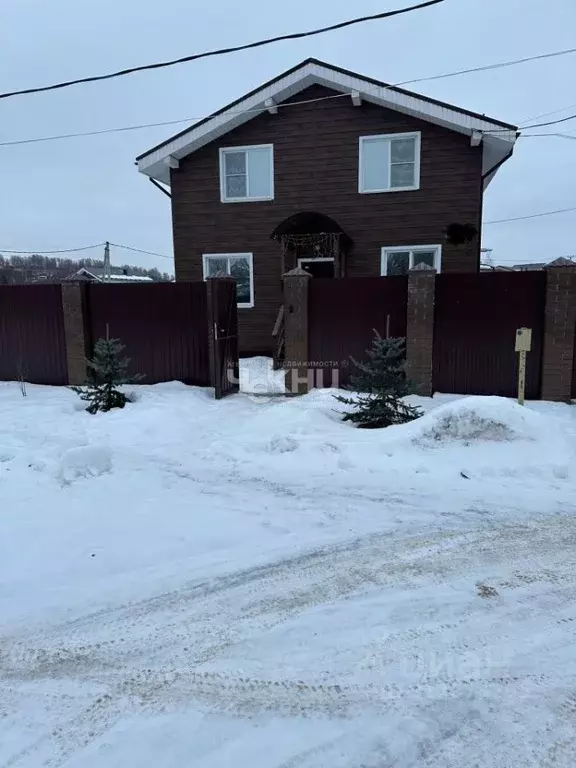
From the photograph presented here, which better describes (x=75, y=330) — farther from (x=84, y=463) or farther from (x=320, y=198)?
(x=320, y=198)

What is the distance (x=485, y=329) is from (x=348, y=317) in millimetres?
2320

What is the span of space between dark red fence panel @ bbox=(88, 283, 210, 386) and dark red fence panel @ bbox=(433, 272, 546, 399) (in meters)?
4.21

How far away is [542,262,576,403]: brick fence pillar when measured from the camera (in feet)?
26.6

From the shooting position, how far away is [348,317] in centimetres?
916

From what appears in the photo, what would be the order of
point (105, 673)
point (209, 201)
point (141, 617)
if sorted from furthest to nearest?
1. point (209, 201)
2. point (141, 617)
3. point (105, 673)

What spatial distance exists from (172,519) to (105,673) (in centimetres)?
171

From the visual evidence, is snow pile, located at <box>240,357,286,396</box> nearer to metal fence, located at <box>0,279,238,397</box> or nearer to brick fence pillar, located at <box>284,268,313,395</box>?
brick fence pillar, located at <box>284,268,313,395</box>

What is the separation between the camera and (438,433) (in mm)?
5777

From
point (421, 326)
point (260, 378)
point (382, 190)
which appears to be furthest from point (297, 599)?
point (382, 190)

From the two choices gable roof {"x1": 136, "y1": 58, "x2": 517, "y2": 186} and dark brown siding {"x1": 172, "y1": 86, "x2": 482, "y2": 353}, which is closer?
gable roof {"x1": 136, "y1": 58, "x2": 517, "y2": 186}

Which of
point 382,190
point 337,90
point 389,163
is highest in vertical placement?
point 337,90

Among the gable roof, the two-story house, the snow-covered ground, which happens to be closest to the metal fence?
the snow-covered ground

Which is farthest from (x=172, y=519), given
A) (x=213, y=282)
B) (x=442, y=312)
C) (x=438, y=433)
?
(x=442, y=312)

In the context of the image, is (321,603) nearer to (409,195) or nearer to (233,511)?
(233,511)
